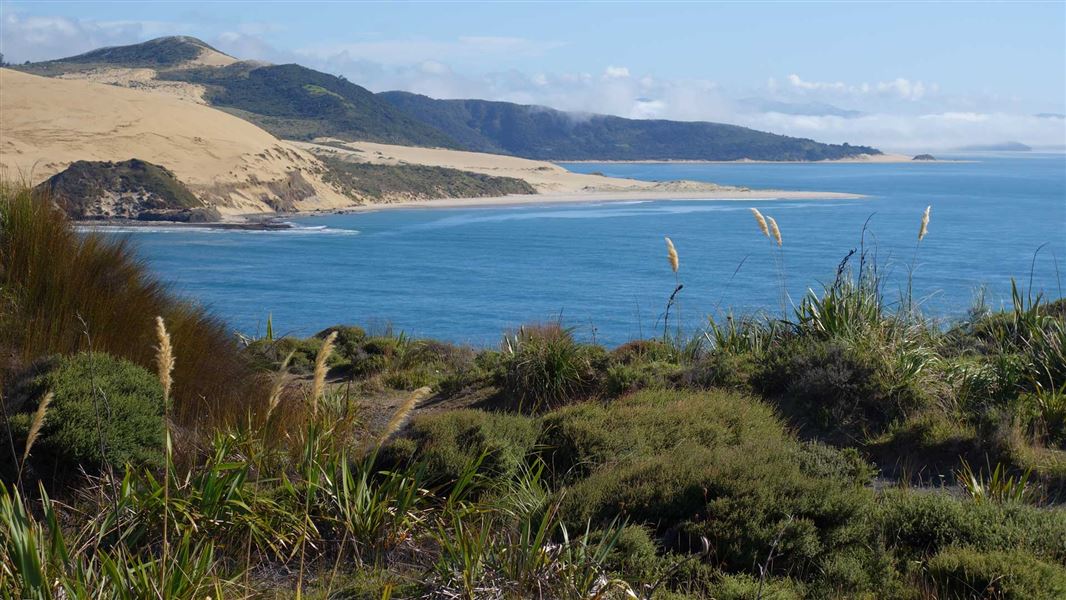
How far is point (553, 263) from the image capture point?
173ft

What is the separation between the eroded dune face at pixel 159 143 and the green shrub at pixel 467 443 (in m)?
58.9

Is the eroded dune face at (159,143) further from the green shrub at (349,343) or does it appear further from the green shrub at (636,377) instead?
the green shrub at (636,377)

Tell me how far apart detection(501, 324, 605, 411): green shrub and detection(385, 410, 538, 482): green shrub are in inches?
106

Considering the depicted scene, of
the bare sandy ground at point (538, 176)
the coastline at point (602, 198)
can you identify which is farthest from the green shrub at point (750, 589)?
the bare sandy ground at point (538, 176)

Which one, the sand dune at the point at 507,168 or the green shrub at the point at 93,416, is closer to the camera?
the green shrub at the point at 93,416

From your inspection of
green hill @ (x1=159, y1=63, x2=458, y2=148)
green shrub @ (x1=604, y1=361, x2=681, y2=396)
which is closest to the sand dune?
green hill @ (x1=159, y1=63, x2=458, y2=148)

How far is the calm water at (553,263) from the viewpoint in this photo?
36.7 m

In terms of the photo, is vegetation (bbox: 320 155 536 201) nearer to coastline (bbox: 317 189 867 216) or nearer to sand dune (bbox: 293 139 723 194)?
coastline (bbox: 317 189 867 216)

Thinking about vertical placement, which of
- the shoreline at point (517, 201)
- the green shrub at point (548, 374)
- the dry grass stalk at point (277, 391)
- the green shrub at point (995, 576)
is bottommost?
the shoreline at point (517, 201)

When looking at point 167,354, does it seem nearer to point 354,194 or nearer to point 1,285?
point 1,285

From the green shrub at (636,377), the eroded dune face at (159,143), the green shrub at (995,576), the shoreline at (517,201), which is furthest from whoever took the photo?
the eroded dune face at (159,143)

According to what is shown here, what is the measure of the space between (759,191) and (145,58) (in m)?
104

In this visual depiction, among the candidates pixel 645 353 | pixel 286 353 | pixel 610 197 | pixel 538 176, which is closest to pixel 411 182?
pixel 610 197

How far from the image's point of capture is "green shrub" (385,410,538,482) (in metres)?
5.95
